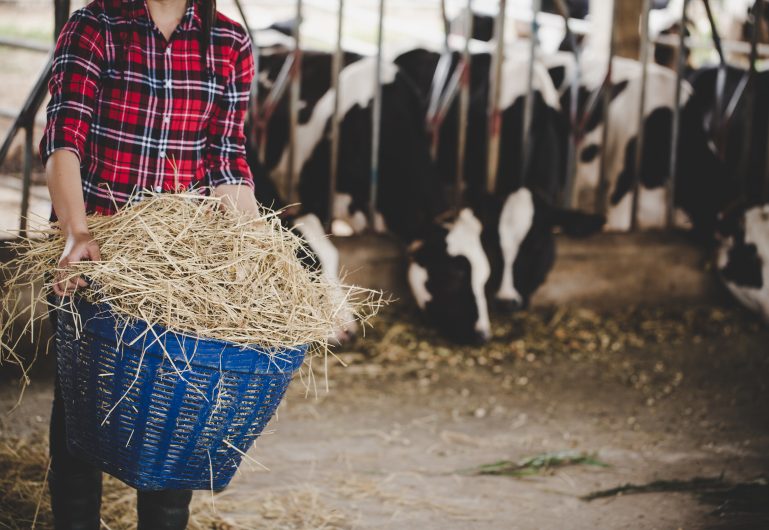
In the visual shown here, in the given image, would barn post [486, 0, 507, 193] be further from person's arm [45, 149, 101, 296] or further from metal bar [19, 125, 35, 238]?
person's arm [45, 149, 101, 296]

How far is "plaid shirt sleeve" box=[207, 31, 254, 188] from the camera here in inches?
92.4

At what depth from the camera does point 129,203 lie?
2.15 m

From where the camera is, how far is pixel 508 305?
4816 mm

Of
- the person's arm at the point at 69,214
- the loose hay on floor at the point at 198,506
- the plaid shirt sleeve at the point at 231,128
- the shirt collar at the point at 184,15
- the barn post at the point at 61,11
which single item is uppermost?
the barn post at the point at 61,11

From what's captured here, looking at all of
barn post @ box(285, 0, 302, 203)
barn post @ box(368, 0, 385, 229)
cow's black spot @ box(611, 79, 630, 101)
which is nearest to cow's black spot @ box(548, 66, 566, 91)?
cow's black spot @ box(611, 79, 630, 101)

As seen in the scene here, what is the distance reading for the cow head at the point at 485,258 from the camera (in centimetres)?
474

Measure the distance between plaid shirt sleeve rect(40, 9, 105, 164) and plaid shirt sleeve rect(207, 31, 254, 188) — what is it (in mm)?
334

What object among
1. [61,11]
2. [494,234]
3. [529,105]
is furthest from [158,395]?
[529,105]

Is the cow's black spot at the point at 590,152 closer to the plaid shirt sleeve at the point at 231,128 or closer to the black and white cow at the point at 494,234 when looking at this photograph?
the black and white cow at the point at 494,234

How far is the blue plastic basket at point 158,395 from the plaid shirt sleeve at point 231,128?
0.61 m

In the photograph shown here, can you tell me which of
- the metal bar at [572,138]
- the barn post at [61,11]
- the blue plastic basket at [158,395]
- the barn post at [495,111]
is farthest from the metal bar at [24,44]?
the blue plastic basket at [158,395]

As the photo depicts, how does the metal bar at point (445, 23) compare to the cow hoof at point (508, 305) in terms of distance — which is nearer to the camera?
the cow hoof at point (508, 305)

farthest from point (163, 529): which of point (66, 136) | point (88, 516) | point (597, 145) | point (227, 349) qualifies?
point (597, 145)

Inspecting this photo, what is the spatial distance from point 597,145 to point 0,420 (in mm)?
4212
